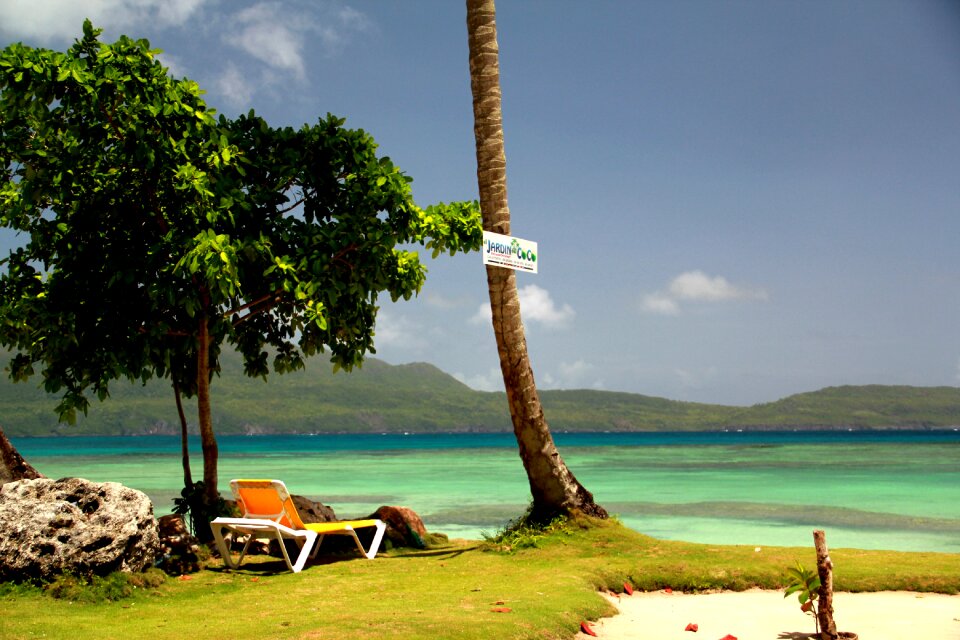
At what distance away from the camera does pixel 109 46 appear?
10391 mm

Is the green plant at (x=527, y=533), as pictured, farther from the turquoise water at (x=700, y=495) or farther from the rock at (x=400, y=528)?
the turquoise water at (x=700, y=495)

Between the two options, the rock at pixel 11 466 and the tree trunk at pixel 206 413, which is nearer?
the rock at pixel 11 466

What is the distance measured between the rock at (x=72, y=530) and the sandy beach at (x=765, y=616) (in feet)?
15.5

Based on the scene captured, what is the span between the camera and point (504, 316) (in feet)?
39.5

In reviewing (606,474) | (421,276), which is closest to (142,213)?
(421,276)

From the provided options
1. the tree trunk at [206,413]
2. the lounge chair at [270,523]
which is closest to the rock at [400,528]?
the lounge chair at [270,523]

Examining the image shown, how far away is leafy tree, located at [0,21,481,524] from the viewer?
10.4 metres

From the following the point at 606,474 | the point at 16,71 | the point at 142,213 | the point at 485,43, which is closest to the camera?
the point at 16,71

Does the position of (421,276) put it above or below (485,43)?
below

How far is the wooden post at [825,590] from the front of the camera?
7.16 metres

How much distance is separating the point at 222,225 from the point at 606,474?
38504mm

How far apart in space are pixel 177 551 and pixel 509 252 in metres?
5.28

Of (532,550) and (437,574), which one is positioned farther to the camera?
(532,550)

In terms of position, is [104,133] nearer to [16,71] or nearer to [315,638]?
[16,71]
